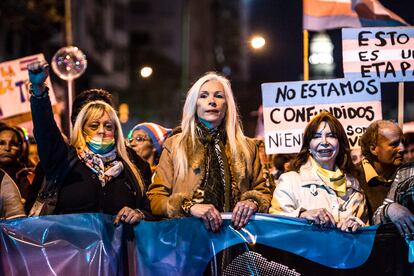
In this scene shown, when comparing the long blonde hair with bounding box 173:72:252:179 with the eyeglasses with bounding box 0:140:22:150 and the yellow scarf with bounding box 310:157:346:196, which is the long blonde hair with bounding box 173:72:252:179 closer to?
the yellow scarf with bounding box 310:157:346:196

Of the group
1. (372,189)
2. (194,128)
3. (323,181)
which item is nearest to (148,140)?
(194,128)

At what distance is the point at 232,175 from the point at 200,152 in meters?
0.27

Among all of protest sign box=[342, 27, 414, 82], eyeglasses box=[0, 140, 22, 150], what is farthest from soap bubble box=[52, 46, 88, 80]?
protest sign box=[342, 27, 414, 82]

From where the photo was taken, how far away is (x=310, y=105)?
7227 mm

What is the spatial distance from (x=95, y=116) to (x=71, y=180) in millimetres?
522

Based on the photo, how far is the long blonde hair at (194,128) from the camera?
5.41 metres

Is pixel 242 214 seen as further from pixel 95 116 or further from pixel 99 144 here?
pixel 95 116

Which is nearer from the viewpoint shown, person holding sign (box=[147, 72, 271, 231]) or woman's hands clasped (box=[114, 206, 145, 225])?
woman's hands clasped (box=[114, 206, 145, 225])

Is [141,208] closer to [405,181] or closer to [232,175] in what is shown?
[232,175]

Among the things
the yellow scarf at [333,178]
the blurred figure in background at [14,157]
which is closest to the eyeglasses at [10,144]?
the blurred figure in background at [14,157]

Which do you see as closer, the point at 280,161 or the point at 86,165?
the point at 86,165

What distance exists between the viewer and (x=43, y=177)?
5371mm

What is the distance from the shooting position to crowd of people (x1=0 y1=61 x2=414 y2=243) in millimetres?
5043

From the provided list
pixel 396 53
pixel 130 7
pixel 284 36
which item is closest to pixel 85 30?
pixel 284 36
